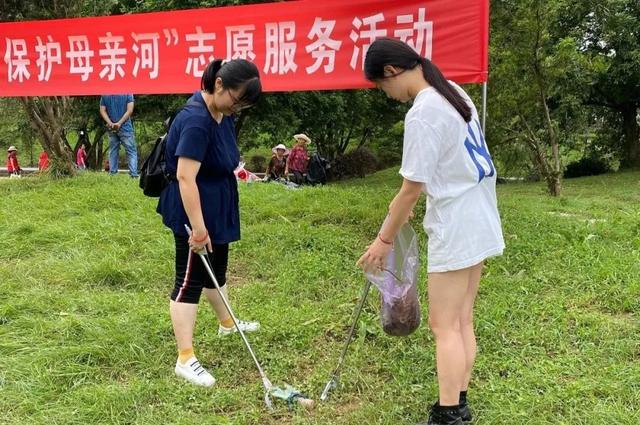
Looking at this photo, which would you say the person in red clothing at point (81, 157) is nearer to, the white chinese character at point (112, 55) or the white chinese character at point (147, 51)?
the white chinese character at point (112, 55)

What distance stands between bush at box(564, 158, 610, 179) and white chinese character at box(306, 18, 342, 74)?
45.1ft

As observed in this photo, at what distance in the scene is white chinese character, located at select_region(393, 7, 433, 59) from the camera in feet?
15.6

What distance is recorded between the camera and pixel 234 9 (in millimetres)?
5820

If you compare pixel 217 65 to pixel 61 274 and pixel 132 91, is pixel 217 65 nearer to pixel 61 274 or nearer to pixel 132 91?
pixel 61 274

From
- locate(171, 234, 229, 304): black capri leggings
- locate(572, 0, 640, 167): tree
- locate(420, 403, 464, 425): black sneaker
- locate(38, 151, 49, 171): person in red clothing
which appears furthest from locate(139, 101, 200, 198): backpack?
locate(572, 0, 640, 167): tree

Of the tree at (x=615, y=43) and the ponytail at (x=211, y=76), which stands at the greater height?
the tree at (x=615, y=43)

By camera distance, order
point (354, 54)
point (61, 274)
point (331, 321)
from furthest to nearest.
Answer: point (354, 54) < point (61, 274) < point (331, 321)

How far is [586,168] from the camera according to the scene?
679 inches

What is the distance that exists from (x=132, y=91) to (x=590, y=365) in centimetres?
536

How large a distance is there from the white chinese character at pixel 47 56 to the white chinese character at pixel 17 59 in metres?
0.18

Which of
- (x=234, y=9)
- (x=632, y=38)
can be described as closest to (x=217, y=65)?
(x=234, y=9)

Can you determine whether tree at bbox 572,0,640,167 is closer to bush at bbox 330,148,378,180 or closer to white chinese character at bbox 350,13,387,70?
bush at bbox 330,148,378,180

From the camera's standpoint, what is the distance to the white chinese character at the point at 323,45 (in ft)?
17.7

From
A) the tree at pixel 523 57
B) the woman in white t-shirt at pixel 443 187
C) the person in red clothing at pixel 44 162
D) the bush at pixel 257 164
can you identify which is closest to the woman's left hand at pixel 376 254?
the woman in white t-shirt at pixel 443 187
